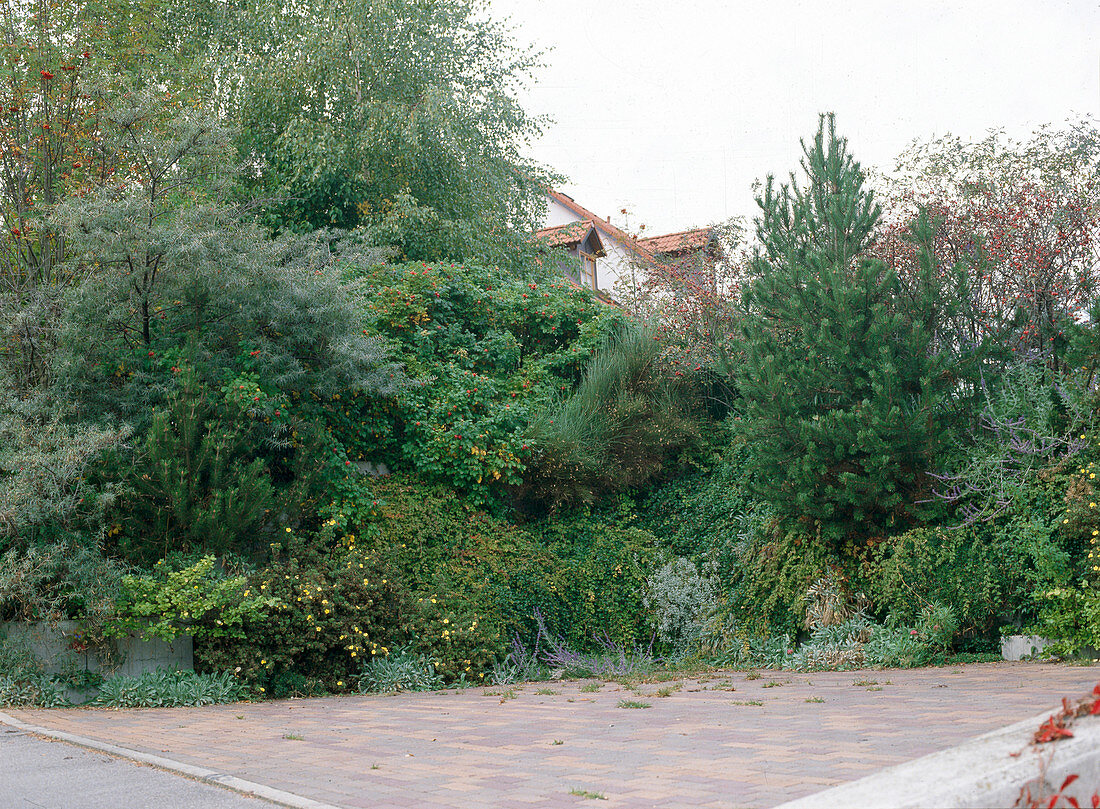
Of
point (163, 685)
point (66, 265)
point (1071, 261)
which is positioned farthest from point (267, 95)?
point (1071, 261)

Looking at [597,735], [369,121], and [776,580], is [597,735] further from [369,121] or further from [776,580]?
[369,121]

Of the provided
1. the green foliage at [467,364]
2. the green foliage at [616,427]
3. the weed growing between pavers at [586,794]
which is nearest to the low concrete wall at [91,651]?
the green foliage at [467,364]

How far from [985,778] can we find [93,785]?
14.7 ft

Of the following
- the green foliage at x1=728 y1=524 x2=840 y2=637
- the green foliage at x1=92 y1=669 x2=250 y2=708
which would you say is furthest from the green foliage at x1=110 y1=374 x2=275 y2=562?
the green foliage at x1=728 y1=524 x2=840 y2=637

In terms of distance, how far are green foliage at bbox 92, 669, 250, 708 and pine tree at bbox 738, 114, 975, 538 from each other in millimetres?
6390

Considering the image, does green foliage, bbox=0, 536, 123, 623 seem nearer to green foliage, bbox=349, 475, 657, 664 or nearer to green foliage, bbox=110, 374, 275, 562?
green foliage, bbox=110, 374, 275, 562

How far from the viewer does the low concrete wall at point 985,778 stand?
9.76 ft

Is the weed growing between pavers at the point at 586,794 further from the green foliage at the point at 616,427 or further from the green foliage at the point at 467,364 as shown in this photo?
the green foliage at the point at 616,427

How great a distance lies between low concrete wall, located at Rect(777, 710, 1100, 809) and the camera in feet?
9.76

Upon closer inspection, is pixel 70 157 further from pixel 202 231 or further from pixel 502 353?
pixel 502 353

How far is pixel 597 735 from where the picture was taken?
20.4ft

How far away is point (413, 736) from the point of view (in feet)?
21.2

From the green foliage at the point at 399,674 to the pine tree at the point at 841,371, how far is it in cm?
450

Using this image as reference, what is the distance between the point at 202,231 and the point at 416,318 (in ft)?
13.1
